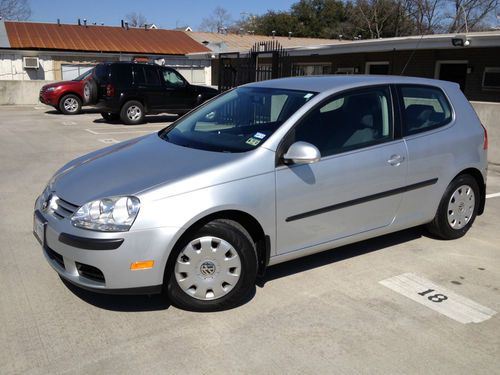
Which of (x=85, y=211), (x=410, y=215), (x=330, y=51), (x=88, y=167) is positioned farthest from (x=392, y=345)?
(x=330, y=51)

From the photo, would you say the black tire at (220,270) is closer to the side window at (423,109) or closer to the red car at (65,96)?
the side window at (423,109)

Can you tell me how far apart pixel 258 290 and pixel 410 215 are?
5.34 feet

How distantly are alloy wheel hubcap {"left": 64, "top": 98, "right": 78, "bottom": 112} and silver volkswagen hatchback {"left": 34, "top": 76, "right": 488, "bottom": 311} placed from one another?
46.3ft

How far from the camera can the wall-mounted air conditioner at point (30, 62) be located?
28156 mm

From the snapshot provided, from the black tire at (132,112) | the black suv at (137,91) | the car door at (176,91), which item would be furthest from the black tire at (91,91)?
the car door at (176,91)

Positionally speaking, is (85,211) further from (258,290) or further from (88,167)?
(258,290)

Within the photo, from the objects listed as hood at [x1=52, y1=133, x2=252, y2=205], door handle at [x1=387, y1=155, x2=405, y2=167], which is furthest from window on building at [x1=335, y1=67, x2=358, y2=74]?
hood at [x1=52, y1=133, x2=252, y2=205]

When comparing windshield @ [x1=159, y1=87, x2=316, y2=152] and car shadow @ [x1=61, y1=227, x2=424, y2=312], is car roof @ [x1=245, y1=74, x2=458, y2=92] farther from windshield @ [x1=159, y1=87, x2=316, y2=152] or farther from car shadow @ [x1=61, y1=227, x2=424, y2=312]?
car shadow @ [x1=61, y1=227, x2=424, y2=312]

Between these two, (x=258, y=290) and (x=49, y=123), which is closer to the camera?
(x=258, y=290)

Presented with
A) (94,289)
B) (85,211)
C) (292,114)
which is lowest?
(94,289)

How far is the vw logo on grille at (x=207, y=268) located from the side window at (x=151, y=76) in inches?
492

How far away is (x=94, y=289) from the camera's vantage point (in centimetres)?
330

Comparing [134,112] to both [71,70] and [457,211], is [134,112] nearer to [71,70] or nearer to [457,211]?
[457,211]

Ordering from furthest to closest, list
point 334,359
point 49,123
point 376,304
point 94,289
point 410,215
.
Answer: point 49,123
point 410,215
point 376,304
point 94,289
point 334,359
